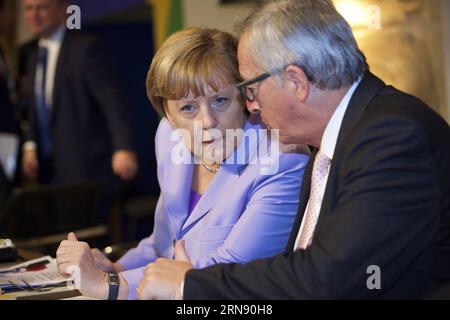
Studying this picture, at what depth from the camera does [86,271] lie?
6.15 ft

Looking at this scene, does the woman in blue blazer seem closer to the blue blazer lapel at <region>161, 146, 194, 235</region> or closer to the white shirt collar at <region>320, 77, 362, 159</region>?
the blue blazer lapel at <region>161, 146, 194, 235</region>

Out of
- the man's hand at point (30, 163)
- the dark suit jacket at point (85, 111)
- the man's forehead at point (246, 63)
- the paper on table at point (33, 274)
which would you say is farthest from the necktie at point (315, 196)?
the man's hand at point (30, 163)

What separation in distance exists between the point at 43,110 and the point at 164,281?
322 cm

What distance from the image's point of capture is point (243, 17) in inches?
71.9

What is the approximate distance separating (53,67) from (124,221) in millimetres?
2199

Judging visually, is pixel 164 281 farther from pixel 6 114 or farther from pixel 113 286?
pixel 6 114

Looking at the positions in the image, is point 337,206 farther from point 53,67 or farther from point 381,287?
point 53,67

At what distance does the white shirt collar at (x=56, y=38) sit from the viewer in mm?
4359

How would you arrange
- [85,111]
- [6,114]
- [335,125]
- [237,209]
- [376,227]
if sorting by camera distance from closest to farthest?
[376,227]
[335,125]
[237,209]
[85,111]
[6,114]

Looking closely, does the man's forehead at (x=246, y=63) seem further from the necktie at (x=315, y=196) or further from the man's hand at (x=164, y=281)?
the man's hand at (x=164, y=281)

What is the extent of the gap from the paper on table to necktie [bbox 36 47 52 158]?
94.0 inches

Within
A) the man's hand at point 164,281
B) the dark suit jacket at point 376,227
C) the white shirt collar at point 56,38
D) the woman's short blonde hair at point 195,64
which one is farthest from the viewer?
the white shirt collar at point 56,38

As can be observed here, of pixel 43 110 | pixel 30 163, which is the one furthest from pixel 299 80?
pixel 30 163

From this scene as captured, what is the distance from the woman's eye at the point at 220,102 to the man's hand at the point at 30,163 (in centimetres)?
298
